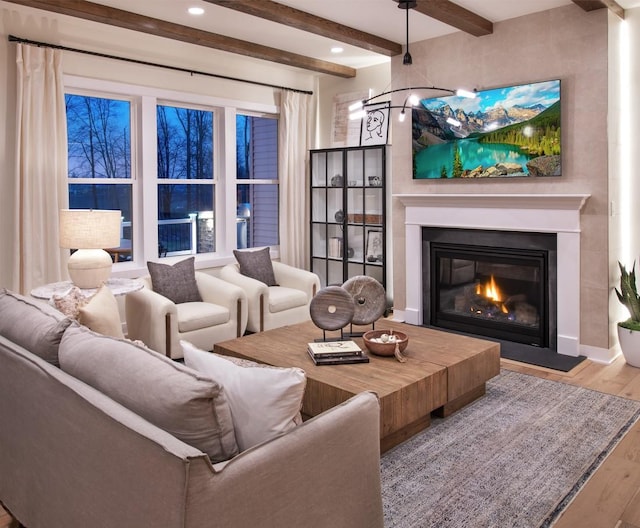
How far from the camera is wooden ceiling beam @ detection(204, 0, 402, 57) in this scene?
12.8 ft

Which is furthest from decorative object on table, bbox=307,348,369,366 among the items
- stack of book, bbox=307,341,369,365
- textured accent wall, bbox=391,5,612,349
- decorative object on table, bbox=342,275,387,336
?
textured accent wall, bbox=391,5,612,349

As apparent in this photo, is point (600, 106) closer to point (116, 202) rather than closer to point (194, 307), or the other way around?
point (194, 307)

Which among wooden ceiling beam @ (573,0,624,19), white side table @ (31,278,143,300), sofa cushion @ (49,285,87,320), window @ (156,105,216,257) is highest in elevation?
wooden ceiling beam @ (573,0,624,19)

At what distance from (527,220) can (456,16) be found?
165 cm

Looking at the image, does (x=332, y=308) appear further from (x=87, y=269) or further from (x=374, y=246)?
(x=374, y=246)

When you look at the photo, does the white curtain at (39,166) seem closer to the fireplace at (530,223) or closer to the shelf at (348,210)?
the shelf at (348,210)

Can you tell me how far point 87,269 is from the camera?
13.1 feet

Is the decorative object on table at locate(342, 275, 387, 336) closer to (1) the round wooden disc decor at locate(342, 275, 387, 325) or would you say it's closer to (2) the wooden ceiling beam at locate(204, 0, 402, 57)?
(1) the round wooden disc decor at locate(342, 275, 387, 325)

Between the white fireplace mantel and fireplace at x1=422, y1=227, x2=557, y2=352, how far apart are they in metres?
0.07

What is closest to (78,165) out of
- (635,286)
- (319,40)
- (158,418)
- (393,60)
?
(319,40)

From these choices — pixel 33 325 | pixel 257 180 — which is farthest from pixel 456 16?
pixel 33 325

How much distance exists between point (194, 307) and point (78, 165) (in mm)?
1657

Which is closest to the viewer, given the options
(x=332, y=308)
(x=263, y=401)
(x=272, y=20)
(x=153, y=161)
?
(x=263, y=401)

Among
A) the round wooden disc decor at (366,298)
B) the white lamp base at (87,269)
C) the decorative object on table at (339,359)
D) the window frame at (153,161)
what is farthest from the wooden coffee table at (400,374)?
the window frame at (153,161)
